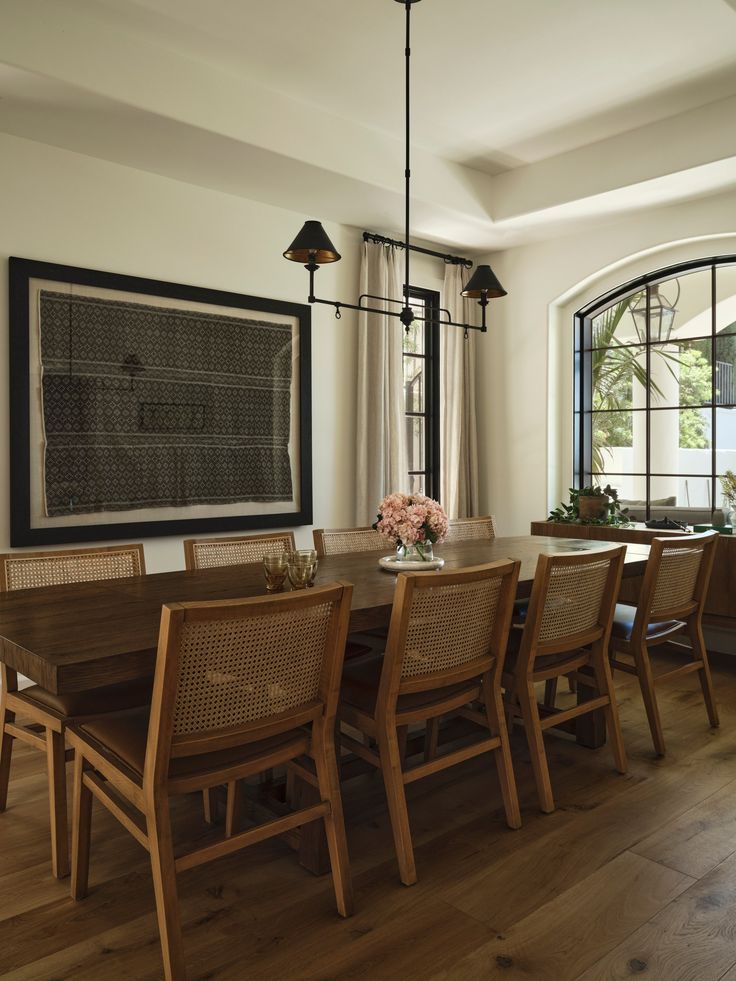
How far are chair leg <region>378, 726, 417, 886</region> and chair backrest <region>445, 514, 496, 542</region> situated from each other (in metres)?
1.92

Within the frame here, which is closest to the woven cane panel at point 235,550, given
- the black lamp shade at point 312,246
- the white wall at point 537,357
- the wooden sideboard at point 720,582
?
the black lamp shade at point 312,246

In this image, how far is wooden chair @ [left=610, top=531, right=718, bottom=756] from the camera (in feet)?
9.99

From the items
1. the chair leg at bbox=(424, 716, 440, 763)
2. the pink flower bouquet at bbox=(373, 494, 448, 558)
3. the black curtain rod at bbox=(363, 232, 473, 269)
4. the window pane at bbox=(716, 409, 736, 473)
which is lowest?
the chair leg at bbox=(424, 716, 440, 763)

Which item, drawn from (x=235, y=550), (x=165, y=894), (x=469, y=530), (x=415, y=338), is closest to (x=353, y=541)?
(x=235, y=550)

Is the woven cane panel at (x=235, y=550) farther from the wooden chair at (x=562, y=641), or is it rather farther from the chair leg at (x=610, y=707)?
the chair leg at (x=610, y=707)

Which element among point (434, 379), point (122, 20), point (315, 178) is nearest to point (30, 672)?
point (122, 20)

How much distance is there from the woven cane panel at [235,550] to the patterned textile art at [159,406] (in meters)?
1.11

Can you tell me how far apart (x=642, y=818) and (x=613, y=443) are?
336 cm

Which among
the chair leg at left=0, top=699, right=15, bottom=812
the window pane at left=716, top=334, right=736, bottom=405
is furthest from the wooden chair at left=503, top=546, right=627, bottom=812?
the window pane at left=716, top=334, right=736, bottom=405

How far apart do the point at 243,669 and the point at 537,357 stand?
14.1 ft

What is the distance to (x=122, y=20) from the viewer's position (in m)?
3.29

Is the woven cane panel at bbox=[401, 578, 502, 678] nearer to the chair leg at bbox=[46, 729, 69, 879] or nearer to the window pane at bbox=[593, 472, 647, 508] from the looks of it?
the chair leg at bbox=[46, 729, 69, 879]

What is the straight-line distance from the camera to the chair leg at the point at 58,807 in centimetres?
216

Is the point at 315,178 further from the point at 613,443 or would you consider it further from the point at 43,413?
the point at 613,443
